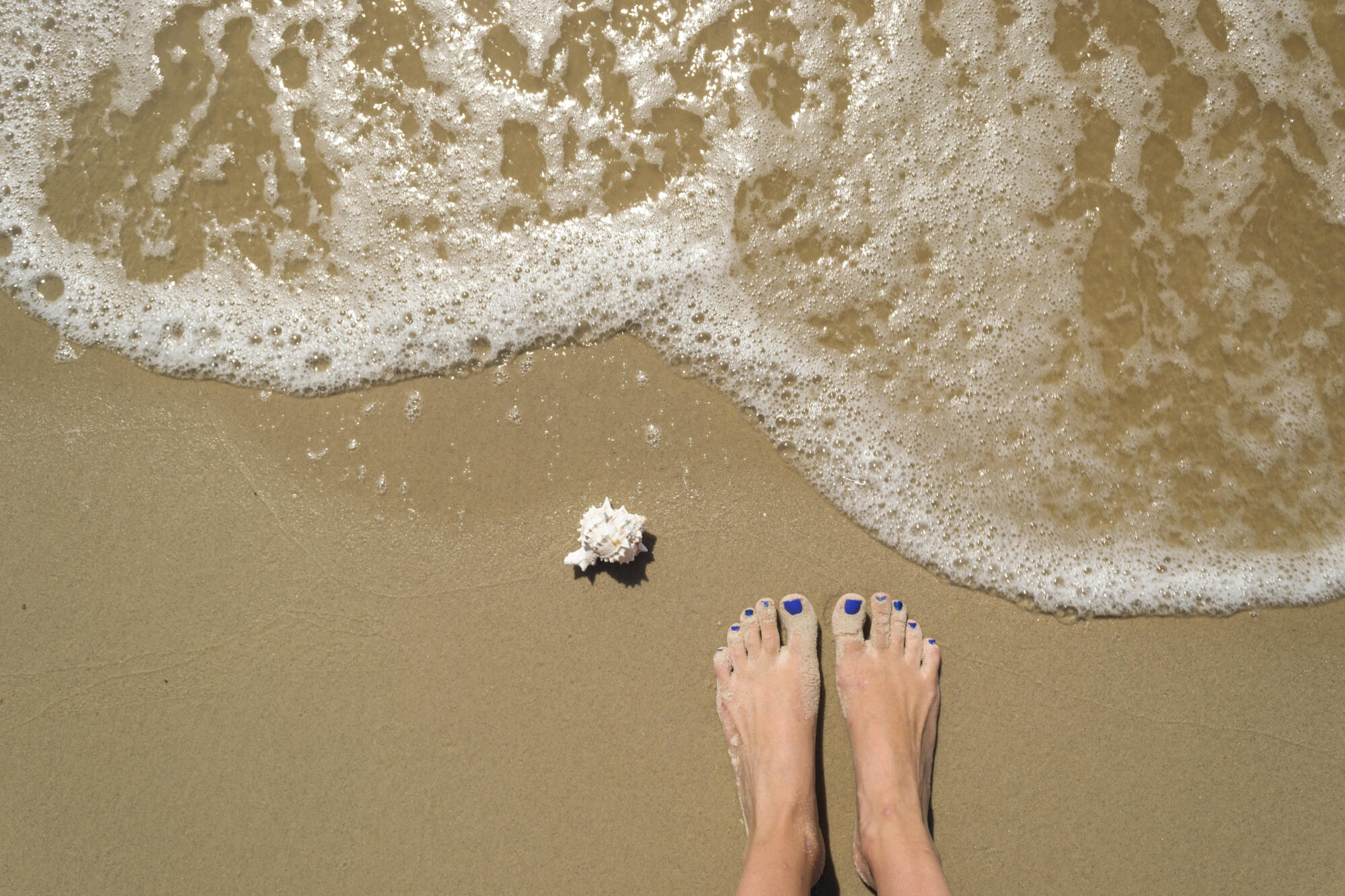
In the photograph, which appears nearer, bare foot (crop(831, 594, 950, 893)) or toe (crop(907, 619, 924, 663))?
bare foot (crop(831, 594, 950, 893))

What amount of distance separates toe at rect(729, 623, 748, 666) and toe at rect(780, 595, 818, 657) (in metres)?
0.16

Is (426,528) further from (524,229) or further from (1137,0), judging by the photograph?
(1137,0)

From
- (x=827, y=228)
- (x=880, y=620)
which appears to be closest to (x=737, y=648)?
(x=880, y=620)

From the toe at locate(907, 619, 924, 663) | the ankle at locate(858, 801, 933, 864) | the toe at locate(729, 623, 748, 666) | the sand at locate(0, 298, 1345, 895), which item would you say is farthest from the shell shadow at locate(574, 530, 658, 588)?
the ankle at locate(858, 801, 933, 864)

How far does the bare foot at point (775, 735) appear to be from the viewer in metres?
2.39

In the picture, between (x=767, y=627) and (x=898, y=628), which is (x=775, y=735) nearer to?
(x=767, y=627)

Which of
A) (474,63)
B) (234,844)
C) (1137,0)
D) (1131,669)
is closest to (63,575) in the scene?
(234,844)

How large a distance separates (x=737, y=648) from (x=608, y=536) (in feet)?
1.88

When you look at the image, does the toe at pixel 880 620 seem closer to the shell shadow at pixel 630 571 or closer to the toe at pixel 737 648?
the toe at pixel 737 648

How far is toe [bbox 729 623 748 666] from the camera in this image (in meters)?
2.51

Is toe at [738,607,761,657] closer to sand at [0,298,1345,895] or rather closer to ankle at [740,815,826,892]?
sand at [0,298,1345,895]

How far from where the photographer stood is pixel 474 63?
9.12ft

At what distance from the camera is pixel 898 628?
2545 mm

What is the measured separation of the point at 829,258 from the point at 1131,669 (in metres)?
→ 1.71
